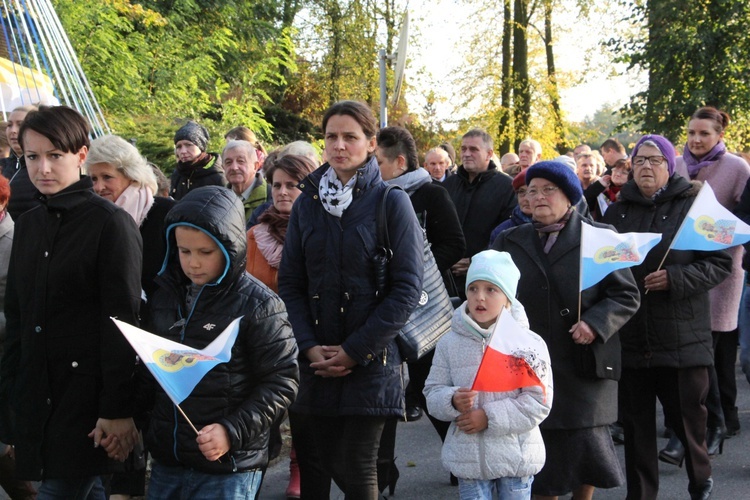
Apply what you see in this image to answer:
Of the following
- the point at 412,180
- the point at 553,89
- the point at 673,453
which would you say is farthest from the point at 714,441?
the point at 553,89

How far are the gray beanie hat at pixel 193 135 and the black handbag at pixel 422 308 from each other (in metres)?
3.58

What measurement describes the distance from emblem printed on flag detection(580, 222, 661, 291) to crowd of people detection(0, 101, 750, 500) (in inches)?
3.9

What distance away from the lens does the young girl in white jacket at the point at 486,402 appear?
156 inches

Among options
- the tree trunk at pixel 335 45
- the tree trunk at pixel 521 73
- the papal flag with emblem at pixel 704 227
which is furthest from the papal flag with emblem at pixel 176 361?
the tree trunk at pixel 335 45

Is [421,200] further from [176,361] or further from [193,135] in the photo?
[176,361]

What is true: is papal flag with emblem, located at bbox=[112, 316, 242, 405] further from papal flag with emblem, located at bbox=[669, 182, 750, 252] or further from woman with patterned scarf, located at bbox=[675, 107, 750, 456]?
woman with patterned scarf, located at bbox=[675, 107, 750, 456]

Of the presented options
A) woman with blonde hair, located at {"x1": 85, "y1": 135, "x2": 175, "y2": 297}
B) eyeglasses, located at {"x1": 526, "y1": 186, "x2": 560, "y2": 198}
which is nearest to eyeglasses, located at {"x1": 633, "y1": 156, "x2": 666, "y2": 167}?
eyeglasses, located at {"x1": 526, "y1": 186, "x2": 560, "y2": 198}

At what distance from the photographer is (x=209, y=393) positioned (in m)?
3.39

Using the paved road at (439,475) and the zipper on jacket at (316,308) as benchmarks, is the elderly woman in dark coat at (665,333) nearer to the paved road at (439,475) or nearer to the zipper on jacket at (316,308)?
the paved road at (439,475)

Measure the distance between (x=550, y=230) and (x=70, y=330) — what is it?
7.81ft

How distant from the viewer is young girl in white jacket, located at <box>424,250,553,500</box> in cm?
397

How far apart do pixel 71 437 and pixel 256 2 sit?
21.8 meters

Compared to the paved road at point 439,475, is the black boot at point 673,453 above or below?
above

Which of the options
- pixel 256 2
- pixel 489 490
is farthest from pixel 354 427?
pixel 256 2
